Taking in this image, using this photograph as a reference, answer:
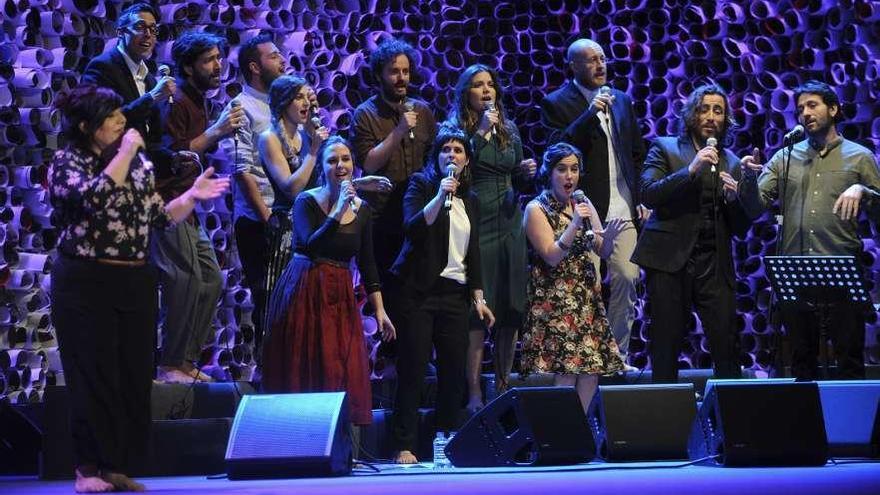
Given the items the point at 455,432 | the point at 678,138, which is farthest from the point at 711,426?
the point at 678,138

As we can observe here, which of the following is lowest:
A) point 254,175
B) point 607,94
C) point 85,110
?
point 254,175

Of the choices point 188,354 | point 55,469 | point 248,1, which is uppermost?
point 248,1

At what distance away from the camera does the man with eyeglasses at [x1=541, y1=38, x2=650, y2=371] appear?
270 inches

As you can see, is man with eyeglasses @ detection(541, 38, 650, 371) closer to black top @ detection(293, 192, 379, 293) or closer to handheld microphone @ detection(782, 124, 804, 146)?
handheld microphone @ detection(782, 124, 804, 146)

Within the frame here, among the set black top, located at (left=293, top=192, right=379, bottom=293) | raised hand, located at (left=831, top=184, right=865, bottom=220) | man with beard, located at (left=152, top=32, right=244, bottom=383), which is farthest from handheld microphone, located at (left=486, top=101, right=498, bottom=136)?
raised hand, located at (left=831, top=184, right=865, bottom=220)

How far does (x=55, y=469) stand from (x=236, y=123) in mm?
1638

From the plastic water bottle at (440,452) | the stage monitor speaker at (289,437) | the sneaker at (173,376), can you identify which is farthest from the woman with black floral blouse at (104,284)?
the plastic water bottle at (440,452)

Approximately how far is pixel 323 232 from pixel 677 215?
1.74m

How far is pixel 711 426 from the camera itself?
17.0 feet

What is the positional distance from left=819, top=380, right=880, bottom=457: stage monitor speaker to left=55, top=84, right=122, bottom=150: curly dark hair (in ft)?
9.74

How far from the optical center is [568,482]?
14.3ft

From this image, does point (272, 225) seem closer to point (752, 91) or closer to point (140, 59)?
point (140, 59)

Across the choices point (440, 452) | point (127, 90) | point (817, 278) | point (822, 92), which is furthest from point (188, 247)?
point (822, 92)

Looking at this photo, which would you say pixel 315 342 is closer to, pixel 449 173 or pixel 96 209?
pixel 449 173
